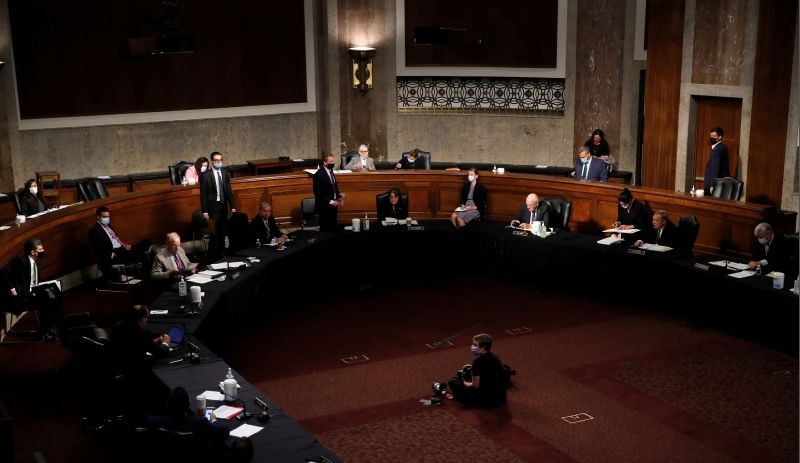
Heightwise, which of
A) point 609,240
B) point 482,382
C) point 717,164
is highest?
point 717,164

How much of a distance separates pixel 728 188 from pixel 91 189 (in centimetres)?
919

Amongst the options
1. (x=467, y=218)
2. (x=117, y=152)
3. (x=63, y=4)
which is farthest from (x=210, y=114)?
(x=467, y=218)

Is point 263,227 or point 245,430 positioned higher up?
point 263,227

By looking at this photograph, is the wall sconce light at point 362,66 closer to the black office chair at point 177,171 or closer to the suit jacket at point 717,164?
the black office chair at point 177,171

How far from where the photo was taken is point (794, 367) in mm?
10000

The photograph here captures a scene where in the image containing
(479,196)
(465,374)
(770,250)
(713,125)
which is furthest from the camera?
(713,125)

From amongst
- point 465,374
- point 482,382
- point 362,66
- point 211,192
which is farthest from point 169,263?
point 362,66

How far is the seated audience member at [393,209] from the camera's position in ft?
44.9

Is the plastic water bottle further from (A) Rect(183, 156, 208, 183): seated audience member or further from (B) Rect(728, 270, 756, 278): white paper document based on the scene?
(B) Rect(728, 270, 756, 278): white paper document

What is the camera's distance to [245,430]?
7117 mm

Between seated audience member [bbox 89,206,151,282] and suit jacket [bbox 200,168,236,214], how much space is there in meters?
1.29

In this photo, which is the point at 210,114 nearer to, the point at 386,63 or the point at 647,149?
the point at 386,63

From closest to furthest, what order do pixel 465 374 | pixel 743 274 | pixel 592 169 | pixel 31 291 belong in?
pixel 465 374 → pixel 31 291 → pixel 743 274 → pixel 592 169

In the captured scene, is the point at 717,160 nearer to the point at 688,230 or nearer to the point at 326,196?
the point at 688,230
